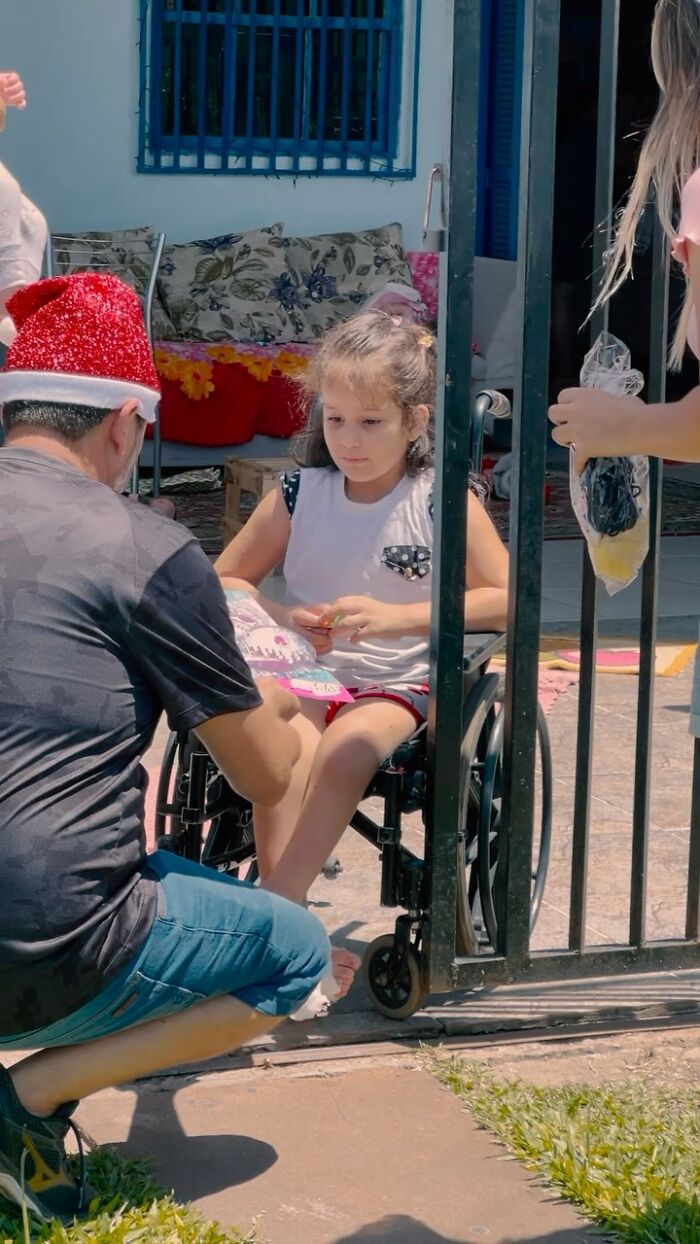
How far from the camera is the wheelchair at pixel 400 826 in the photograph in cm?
292

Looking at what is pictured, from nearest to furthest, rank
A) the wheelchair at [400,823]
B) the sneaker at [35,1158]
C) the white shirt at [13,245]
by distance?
the sneaker at [35,1158] → the wheelchair at [400,823] → the white shirt at [13,245]

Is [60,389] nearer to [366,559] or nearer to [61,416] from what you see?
[61,416]

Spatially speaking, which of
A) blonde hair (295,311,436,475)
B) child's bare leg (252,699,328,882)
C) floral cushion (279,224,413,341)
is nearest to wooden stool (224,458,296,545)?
floral cushion (279,224,413,341)

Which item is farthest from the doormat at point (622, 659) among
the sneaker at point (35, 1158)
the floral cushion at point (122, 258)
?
the floral cushion at point (122, 258)

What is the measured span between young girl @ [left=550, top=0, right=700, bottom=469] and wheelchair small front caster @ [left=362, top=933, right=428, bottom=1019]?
3.71 feet

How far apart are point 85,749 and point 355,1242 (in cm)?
Answer: 79

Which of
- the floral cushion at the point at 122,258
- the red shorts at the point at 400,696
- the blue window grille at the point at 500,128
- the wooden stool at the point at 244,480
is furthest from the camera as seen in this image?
the blue window grille at the point at 500,128

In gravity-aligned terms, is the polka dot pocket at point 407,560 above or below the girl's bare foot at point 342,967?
above

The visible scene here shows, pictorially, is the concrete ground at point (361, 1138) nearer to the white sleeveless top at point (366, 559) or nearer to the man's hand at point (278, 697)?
the man's hand at point (278, 697)

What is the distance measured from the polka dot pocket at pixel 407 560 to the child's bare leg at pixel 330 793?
0.39 m

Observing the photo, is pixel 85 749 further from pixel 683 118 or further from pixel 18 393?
pixel 683 118

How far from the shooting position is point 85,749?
2.18 meters

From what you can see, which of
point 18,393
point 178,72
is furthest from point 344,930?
point 178,72

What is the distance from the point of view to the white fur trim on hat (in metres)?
2.27
